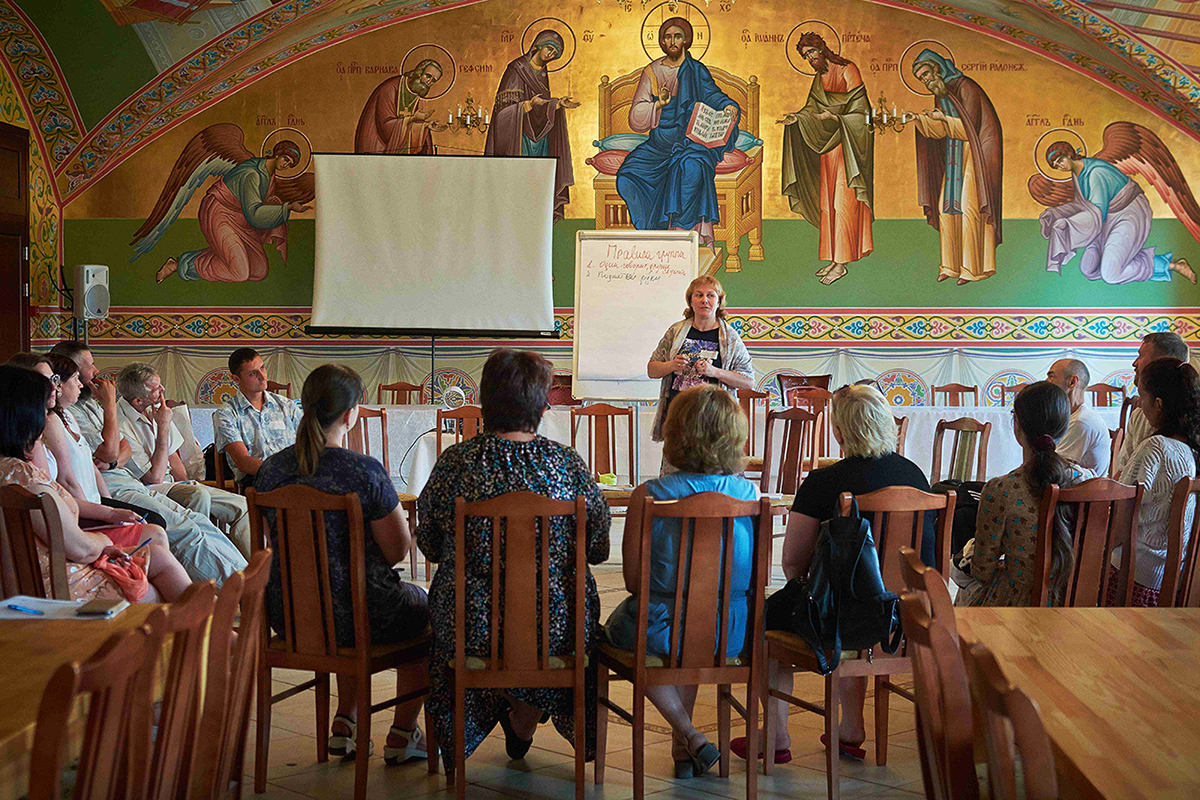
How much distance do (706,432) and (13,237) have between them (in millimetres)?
7949

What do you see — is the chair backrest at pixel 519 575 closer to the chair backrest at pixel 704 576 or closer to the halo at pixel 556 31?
the chair backrest at pixel 704 576

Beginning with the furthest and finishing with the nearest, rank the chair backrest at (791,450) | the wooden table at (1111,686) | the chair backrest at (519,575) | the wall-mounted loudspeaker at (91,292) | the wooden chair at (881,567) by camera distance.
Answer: the wall-mounted loudspeaker at (91,292), the chair backrest at (791,450), the wooden chair at (881,567), the chair backrest at (519,575), the wooden table at (1111,686)

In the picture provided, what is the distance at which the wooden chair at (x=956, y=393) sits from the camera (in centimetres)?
908

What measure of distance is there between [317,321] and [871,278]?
4844 millimetres

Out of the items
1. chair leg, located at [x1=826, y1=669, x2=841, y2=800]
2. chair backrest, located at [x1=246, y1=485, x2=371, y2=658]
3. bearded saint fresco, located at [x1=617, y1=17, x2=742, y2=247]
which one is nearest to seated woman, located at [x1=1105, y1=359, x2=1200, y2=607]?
chair leg, located at [x1=826, y1=669, x2=841, y2=800]

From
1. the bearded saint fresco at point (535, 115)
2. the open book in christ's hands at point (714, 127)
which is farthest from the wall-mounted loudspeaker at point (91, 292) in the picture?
the open book in christ's hands at point (714, 127)

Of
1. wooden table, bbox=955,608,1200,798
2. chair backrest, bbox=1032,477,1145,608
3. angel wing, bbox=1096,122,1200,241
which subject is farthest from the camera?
angel wing, bbox=1096,122,1200,241

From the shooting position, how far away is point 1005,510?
3225mm

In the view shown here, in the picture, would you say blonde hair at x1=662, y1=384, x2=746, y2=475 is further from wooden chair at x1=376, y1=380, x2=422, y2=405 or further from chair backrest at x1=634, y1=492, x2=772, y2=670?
wooden chair at x1=376, y1=380, x2=422, y2=405

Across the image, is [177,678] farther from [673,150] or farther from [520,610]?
[673,150]

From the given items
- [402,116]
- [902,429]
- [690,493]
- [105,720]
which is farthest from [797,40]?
[105,720]

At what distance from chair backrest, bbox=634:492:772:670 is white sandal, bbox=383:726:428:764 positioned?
2.89 ft

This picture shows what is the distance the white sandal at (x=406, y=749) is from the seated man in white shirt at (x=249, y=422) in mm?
1871

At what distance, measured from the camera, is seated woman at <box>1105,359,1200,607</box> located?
11.2ft
